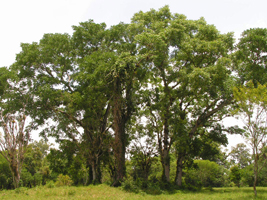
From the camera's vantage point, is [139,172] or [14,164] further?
[139,172]

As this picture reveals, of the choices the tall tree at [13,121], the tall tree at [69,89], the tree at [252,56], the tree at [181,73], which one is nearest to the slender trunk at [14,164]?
the tall tree at [13,121]

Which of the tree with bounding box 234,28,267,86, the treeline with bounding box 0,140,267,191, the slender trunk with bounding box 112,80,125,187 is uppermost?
the tree with bounding box 234,28,267,86

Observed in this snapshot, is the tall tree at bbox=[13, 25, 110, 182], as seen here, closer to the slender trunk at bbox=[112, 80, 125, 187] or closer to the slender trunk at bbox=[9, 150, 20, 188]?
the slender trunk at bbox=[112, 80, 125, 187]

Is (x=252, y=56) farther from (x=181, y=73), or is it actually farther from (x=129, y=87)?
(x=129, y=87)

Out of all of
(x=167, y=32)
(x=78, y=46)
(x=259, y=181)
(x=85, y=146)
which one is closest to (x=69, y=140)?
(x=85, y=146)

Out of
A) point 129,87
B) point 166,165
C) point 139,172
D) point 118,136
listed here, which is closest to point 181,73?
point 129,87

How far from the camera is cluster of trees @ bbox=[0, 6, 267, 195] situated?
13.3 meters

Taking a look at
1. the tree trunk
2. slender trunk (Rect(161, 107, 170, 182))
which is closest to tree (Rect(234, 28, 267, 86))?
slender trunk (Rect(161, 107, 170, 182))

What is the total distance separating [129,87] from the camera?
15406 mm

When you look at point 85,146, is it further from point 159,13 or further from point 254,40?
point 254,40

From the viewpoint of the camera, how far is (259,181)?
2891 cm

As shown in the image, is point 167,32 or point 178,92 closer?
point 167,32

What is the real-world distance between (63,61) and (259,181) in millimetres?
28936

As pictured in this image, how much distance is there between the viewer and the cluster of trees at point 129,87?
1327cm
